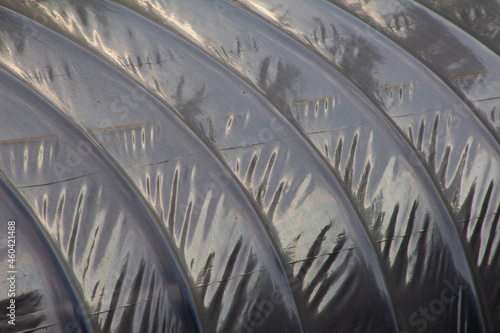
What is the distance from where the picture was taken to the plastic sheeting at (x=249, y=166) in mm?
3459

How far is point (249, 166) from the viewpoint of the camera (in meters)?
3.87

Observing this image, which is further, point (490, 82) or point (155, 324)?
point (490, 82)

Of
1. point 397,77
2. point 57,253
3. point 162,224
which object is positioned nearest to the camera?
point 57,253

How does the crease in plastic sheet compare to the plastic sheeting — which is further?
the crease in plastic sheet

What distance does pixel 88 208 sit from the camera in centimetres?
349

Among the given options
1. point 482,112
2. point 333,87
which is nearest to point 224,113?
point 333,87

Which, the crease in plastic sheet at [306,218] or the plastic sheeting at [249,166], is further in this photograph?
the crease in plastic sheet at [306,218]

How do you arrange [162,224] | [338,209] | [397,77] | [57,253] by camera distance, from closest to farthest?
1. [57,253]
2. [162,224]
3. [338,209]
4. [397,77]

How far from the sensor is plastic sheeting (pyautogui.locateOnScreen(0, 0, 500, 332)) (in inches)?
136

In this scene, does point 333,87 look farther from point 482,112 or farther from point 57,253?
point 57,253

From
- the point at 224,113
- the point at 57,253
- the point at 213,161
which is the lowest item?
the point at 57,253

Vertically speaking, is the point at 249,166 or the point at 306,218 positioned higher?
the point at 249,166

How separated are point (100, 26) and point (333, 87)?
2072 mm

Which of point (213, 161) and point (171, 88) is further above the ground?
point (171, 88)
